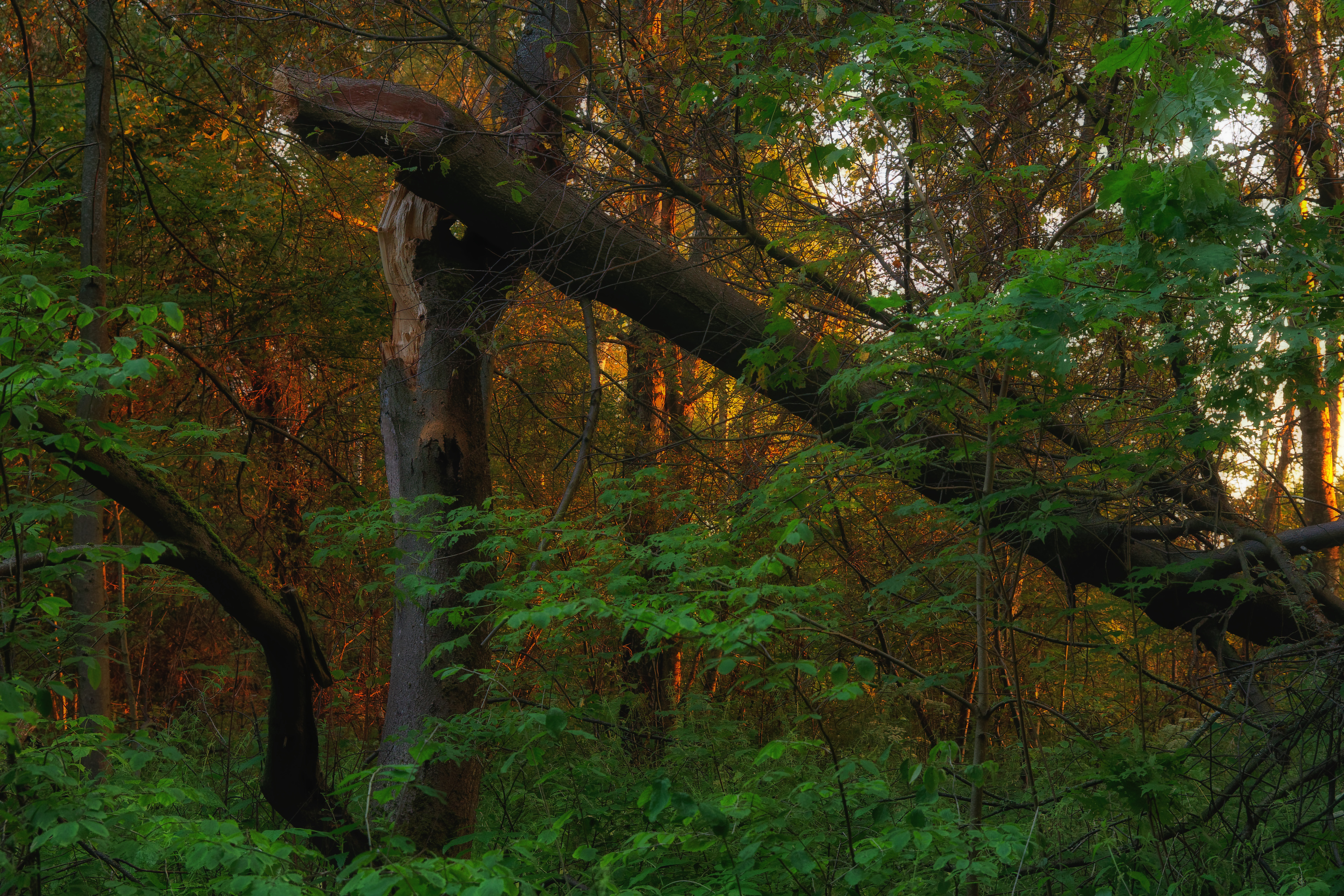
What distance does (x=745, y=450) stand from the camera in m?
6.20

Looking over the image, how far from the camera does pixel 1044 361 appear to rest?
2.64m

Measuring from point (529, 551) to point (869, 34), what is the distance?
2.39 m

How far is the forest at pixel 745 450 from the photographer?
8.48ft

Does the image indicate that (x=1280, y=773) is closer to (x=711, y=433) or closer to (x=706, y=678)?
(x=711, y=433)

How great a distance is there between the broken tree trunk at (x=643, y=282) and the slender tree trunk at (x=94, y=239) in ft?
2.40

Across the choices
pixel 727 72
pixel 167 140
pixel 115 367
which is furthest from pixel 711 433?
pixel 167 140

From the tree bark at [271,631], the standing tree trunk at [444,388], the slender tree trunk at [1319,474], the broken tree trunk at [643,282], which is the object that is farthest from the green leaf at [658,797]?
the slender tree trunk at [1319,474]

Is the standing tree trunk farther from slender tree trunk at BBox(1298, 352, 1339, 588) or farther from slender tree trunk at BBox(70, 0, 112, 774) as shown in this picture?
slender tree trunk at BBox(1298, 352, 1339, 588)

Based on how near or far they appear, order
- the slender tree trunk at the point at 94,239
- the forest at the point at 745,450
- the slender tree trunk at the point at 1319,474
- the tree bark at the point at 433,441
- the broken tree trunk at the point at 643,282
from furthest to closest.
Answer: the slender tree trunk at the point at 1319,474 < the tree bark at the point at 433,441 < the broken tree trunk at the point at 643,282 < the slender tree trunk at the point at 94,239 < the forest at the point at 745,450

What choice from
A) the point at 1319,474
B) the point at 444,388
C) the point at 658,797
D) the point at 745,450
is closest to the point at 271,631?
the point at 444,388

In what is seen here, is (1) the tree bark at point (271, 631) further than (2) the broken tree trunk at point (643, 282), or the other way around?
(2) the broken tree trunk at point (643, 282)

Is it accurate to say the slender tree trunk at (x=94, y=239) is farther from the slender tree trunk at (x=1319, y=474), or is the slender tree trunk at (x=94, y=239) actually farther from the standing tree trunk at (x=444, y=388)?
the slender tree trunk at (x=1319, y=474)

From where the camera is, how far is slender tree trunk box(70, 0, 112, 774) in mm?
3822

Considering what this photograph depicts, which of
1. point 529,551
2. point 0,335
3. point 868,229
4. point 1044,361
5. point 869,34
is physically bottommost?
point 529,551
